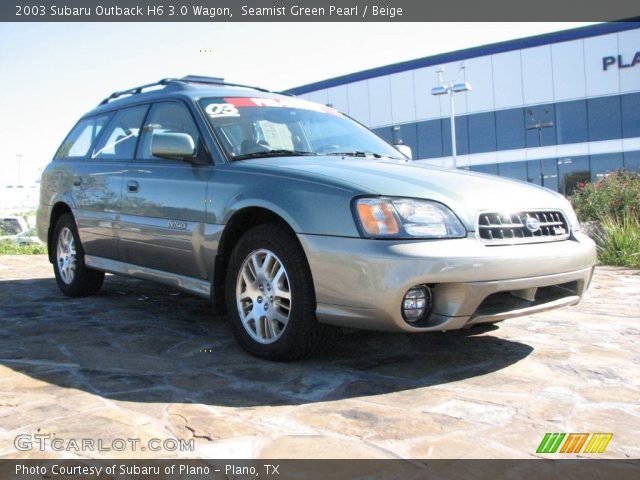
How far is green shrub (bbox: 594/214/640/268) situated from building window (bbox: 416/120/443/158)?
27.7 m

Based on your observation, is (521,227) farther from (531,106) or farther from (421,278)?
(531,106)

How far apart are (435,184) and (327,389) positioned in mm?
1223

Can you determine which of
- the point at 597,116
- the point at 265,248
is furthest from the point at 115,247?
the point at 597,116

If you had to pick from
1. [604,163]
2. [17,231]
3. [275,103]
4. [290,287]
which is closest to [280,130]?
[275,103]

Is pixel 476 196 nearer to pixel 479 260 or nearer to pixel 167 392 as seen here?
pixel 479 260

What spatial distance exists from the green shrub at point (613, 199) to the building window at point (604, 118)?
Answer: 21.9 m

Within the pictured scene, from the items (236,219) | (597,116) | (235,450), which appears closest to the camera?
(235,450)

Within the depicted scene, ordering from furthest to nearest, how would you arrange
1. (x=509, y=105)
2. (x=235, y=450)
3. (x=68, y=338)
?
(x=509, y=105)
(x=68, y=338)
(x=235, y=450)

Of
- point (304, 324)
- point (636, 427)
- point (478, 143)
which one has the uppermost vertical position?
point (478, 143)

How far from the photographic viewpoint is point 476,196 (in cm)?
322

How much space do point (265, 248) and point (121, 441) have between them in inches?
53.7

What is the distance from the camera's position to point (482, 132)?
35.2 meters

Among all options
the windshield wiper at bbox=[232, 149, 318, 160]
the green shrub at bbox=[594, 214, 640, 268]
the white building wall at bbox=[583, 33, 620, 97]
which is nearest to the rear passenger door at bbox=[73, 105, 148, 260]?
the windshield wiper at bbox=[232, 149, 318, 160]

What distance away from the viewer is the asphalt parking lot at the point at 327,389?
92.0 inches
